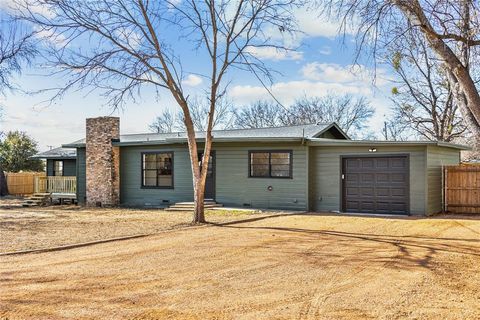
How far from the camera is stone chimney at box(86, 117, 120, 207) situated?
1841 centimetres

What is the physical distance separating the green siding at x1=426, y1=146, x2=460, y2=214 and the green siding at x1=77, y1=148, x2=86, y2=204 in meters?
14.8

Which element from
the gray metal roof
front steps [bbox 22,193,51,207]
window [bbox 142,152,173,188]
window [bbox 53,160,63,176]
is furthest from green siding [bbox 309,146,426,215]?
window [bbox 53,160,63,176]

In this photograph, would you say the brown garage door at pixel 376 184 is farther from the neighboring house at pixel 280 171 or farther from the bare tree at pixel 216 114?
the bare tree at pixel 216 114

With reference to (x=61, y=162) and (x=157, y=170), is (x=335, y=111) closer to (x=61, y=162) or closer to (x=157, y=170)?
(x=157, y=170)

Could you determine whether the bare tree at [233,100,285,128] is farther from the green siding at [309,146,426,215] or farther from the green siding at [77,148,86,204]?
the green siding at [309,146,426,215]

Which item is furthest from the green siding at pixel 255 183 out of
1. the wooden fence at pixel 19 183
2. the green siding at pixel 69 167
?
the wooden fence at pixel 19 183

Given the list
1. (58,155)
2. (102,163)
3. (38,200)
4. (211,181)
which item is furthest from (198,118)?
(211,181)

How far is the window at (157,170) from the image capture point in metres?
17.8

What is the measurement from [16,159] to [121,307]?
109 ft

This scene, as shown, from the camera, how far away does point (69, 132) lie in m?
27.6

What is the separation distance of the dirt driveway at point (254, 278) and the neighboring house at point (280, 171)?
4314 millimetres

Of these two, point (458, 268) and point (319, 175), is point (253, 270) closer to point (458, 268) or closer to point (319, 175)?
point (458, 268)

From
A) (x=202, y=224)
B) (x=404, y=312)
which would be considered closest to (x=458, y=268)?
(x=404, y=312)

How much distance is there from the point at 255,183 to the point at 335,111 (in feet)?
79.4
